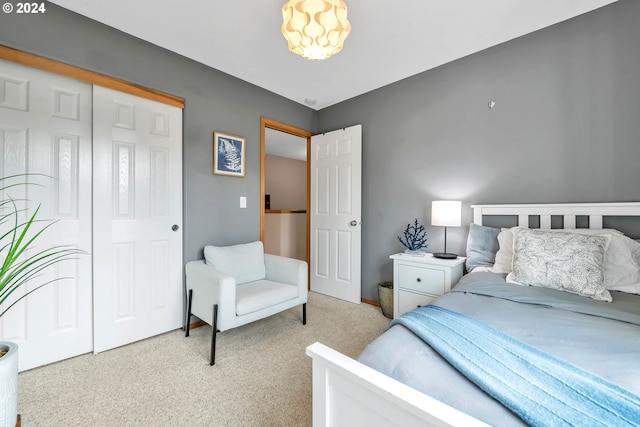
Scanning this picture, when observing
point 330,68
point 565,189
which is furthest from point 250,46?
point 565,189

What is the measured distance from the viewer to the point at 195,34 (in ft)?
6.77

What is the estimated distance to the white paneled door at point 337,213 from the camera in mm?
3039

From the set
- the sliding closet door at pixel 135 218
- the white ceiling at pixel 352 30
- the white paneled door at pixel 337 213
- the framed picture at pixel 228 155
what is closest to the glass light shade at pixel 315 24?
the white ceiling at pixel 352 30

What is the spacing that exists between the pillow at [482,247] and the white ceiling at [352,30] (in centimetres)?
156

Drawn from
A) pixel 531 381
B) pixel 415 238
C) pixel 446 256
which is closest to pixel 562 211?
pixel 446 256

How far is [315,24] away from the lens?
1.40m

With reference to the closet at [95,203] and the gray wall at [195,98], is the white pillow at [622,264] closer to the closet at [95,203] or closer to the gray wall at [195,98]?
the gray wall at [195,98]

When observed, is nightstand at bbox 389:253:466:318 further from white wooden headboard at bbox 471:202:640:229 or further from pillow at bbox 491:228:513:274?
white wooden headboard at bbox 471:202:640:229

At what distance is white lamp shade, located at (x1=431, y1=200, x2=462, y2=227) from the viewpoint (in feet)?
7.43

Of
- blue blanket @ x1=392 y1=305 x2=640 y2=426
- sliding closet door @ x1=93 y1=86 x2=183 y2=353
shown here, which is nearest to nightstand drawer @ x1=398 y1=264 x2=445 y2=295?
blue blanket @ x1=392 y1=305 x2=640 y2=426

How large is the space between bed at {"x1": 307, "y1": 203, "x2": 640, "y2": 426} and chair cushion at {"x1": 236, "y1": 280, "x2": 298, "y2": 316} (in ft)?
4.04

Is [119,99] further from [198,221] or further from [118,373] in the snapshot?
[118,373]

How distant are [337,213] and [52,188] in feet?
8.15

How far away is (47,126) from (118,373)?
1.72 metres
